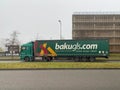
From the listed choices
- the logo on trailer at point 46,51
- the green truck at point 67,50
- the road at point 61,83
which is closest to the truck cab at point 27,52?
the green truck at point 67,50

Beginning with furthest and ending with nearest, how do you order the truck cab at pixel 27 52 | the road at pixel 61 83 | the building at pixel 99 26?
the building at pixel 99 26 → the truck cab at pixel 27 52 → the road at pixel 61 83

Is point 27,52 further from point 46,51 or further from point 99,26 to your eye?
point 99,26

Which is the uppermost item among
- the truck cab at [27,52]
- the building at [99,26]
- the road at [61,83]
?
the building at [99,26]

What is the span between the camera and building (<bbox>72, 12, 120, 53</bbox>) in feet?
297

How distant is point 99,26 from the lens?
91812mm

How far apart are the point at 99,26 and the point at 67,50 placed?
174 feet

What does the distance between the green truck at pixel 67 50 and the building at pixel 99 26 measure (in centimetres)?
4840

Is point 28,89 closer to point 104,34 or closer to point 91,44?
point 91,44

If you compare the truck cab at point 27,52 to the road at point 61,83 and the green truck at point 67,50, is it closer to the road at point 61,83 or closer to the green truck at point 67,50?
the green truck at point 67,50

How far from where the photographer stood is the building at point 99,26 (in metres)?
90.5

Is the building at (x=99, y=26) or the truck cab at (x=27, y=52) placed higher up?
the building at (x=99, y=26)

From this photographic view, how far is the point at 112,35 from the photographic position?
90875 mm

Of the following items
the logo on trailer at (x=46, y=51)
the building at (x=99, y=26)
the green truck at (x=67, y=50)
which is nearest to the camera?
the green truck at (x=67, y=50)

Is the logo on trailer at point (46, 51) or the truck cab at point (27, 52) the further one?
the truck cab at point (27, 52)
